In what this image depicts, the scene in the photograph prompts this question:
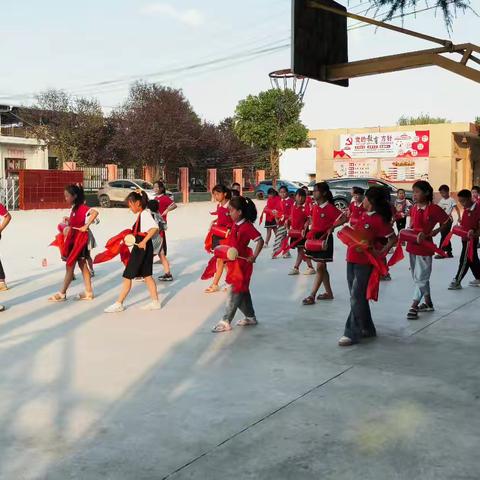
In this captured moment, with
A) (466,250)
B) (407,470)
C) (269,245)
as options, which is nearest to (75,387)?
(407,470)

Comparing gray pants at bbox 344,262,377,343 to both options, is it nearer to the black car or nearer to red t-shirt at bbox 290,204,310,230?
red t-shirt at bbox 290,204,310,230

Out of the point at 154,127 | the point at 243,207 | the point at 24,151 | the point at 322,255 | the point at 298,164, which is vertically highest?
the point at 154,127

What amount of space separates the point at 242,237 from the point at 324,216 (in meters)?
1.76

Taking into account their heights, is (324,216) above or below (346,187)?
above

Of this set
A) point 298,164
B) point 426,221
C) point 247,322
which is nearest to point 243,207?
point 247,322

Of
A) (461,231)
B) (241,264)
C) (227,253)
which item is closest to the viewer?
(227,253)

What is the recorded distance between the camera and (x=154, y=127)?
1702 inches

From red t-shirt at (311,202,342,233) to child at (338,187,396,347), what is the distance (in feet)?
5.64

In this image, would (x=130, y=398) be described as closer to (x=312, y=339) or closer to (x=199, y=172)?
(x=312, y=339)

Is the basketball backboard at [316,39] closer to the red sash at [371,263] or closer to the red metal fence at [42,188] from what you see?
the red sash at [371,263]

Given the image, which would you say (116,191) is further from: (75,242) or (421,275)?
(421,275)

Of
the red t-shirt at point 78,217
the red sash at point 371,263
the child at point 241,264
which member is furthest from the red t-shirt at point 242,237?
the red t-shirt at point 78,217

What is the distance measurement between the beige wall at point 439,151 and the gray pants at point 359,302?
34367 millimetres

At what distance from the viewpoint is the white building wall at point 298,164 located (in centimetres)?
5228
